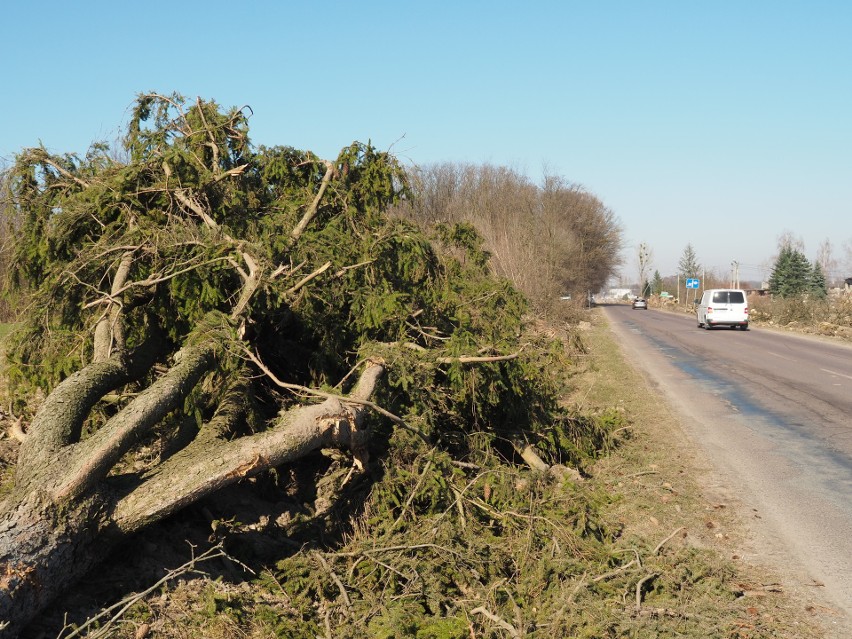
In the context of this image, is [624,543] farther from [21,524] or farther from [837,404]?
[837,404]

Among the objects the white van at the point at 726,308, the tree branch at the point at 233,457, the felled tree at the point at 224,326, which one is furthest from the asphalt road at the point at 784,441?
the white van at the point at 726,308

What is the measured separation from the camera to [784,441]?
29.4 ft

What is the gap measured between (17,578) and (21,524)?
14.2 inches

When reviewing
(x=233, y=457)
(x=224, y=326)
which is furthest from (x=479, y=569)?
(x=224, y=326)

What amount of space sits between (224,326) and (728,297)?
96.5 ft

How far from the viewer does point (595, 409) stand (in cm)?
1106

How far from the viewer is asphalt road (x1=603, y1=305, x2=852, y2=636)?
17.4 ft

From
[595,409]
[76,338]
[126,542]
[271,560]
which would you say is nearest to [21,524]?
[126,542]

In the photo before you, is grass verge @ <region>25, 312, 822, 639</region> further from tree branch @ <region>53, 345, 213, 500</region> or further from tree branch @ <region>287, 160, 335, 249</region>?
tree branch @ <region>287, 160, 335, 249</region>

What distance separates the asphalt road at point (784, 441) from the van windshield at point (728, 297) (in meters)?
11.0

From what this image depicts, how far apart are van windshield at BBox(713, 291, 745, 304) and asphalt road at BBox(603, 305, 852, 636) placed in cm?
1104

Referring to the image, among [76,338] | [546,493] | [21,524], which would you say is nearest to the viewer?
[21,524]

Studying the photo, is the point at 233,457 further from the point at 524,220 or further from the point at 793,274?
the point at 793,274

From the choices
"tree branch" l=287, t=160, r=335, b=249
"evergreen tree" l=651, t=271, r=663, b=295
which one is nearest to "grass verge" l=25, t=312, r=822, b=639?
"tree branch" l=287, t=160, r=335, b=249
